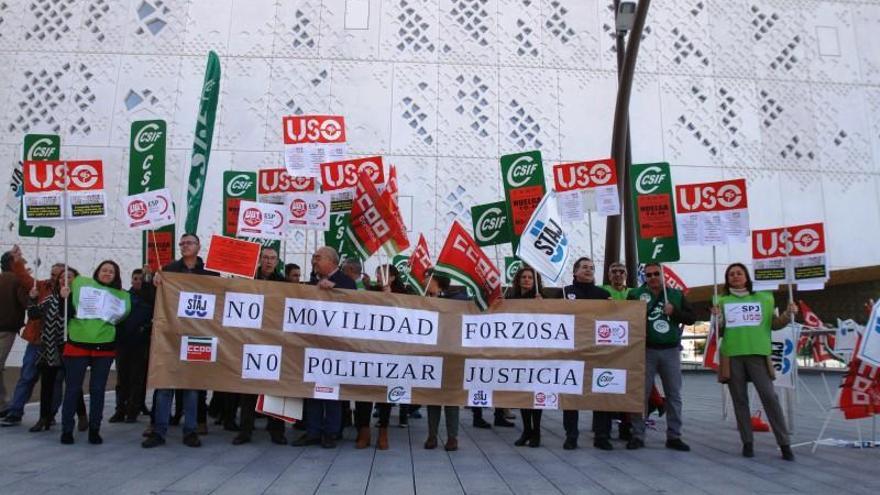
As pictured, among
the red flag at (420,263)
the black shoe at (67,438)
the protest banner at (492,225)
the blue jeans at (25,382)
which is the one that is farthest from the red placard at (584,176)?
the blue jeans at (25,382)

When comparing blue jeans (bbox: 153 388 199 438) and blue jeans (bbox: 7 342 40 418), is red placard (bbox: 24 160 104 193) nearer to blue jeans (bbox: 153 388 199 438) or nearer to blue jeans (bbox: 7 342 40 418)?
blue jeans (bbox: 7 342 40 418)

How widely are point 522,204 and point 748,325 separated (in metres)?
3.04

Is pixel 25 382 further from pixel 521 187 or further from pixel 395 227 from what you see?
pixel 521 187

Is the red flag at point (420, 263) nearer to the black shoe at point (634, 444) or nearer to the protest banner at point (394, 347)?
the protest banner at point (394, 347)

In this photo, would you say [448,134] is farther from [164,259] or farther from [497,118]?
[164,259]

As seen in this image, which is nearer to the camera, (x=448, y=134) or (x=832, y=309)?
(x=448, y=134)

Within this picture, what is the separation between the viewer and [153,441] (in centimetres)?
646

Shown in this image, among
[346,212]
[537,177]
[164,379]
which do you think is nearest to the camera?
[164,379]

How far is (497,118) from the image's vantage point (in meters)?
22.0

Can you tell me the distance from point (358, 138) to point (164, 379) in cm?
1572

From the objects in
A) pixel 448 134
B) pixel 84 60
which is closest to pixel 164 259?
pixel 448 134

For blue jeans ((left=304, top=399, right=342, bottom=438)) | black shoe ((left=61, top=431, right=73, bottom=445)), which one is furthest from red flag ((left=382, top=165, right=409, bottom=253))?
black shoe ((left=61, top=431, right=73, bottom=445))

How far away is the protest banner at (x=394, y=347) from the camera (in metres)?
6.77

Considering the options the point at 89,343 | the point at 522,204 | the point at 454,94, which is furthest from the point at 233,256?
the point at 454,94
